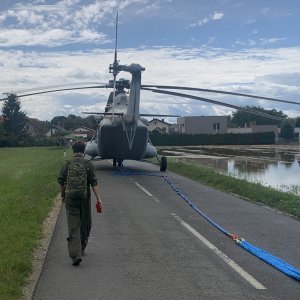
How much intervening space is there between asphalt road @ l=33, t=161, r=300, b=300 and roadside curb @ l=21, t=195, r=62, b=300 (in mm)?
85

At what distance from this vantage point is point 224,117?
372ft

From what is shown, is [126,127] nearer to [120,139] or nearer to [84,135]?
[120,139]

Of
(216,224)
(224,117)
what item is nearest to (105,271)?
(216,224)

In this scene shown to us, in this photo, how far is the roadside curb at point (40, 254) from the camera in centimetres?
629

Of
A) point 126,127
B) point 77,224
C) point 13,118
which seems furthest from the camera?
point 13,118

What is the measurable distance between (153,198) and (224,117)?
99200 millimetres

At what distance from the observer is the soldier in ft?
25.1

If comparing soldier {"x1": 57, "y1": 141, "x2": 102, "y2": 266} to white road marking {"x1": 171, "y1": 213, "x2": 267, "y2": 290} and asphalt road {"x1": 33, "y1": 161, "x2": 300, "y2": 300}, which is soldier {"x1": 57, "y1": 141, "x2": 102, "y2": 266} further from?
white road marking {"x1": 171, "y1": 213, "x2": 267, "y2": 290}

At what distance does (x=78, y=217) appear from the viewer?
7797 mm

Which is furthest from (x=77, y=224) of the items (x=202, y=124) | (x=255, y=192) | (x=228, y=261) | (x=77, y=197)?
(x=202, y=124)

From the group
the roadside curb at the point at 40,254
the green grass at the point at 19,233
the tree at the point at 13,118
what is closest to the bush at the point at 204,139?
the tree at the point at 13,118

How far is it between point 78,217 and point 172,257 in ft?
5.23

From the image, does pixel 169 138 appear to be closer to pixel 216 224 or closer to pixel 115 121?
pixel 115 121

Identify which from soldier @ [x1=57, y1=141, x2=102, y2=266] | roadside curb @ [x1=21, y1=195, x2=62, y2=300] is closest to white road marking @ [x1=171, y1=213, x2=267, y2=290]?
soldier @ [x1=57, y1=141, x2=102, y2=266]
